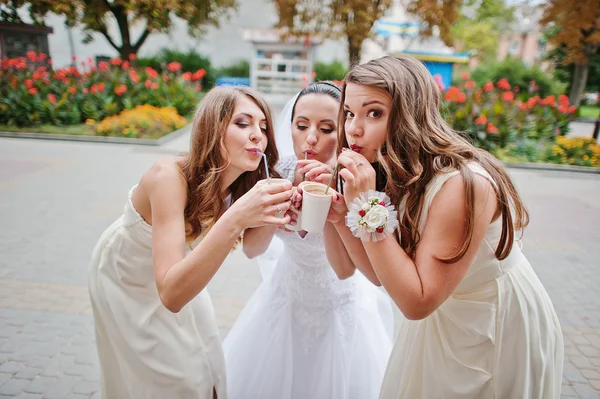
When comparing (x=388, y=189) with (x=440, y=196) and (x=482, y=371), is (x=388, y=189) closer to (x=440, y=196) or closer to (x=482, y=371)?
(x=440, y=196)

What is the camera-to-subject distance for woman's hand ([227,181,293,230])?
1.36 meters

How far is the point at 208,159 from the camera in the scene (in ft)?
5.70

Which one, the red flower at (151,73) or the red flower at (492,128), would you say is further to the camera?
the red flower at (151,73)

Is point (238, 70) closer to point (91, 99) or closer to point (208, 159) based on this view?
point (91, 99)

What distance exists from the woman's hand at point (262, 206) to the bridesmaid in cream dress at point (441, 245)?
8.9 inches

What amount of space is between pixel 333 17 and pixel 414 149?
12.1 m

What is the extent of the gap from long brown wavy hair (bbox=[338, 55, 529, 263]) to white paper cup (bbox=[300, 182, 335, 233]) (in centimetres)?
25

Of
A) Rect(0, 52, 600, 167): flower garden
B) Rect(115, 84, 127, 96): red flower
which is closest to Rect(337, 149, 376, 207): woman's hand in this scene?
Rect(0, 52, 600, 167): flower garden

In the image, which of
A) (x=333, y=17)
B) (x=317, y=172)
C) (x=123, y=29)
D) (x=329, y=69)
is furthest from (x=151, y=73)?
(x=329, y=69)

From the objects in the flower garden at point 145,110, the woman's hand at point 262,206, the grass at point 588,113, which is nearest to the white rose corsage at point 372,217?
the woman's hand at point 262,206

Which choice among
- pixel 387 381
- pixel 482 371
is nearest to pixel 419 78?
pixel 482 371

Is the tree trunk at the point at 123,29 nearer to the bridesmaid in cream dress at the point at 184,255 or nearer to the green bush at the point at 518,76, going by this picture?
the bridesmaid in cream dress at the point at 184,255

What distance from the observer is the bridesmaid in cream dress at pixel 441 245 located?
1260 millimetres

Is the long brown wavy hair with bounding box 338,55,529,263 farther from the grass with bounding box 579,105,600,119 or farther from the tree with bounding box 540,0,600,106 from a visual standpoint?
the grass with bounding box 579,105,600,119
